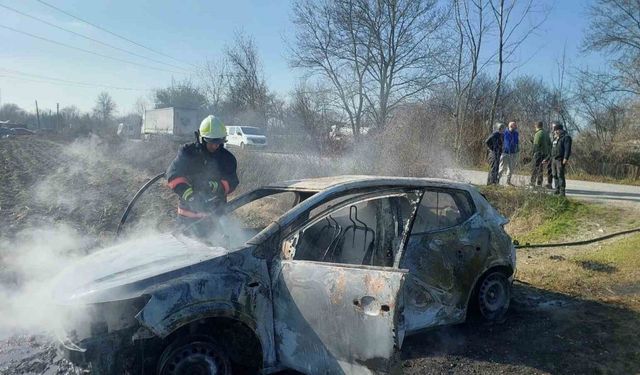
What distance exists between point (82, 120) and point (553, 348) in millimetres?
69114

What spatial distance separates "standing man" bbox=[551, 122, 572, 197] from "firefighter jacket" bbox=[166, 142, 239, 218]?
8033 millimetres

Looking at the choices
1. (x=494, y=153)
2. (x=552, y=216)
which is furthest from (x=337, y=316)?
(x=494, y=153)

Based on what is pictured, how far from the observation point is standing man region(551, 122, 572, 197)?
34.1 ft

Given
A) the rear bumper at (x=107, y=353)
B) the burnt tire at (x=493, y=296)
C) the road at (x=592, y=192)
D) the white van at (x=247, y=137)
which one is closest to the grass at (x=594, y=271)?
the burnt tire at (x=493, y=296)

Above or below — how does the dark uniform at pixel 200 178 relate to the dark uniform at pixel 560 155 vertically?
below

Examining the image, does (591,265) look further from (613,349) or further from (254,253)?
(254,253)

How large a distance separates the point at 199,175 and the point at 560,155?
880 cm

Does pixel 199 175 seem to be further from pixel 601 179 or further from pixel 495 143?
pixel 601 179

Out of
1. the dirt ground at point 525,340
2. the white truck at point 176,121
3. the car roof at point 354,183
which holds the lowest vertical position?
the dirt ground at point 525,340

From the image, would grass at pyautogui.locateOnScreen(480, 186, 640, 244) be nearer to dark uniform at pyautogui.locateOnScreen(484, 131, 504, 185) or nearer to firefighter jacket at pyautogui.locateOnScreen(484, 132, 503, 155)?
dark uniform at pyautogui.locateOnScreen(484, 131, 504, 185)

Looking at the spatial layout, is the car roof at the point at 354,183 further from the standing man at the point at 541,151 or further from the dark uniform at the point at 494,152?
the standing man at the point at 541,151

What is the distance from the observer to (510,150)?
11766 millimetres

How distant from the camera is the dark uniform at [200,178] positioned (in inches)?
190

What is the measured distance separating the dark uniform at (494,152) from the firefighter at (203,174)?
8454 millimetres
